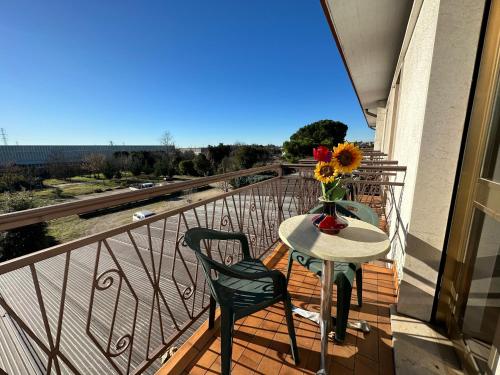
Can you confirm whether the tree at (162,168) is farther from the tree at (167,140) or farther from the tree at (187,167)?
the tree at (167,140)

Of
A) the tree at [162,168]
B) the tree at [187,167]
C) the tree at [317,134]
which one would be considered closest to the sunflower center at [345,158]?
the tree at [317,134]

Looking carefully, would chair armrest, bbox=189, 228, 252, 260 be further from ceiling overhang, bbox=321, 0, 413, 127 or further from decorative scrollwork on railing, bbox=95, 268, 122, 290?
ceiling overhang, bbox=321, 0, 413, 127

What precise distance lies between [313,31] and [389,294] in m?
6.57

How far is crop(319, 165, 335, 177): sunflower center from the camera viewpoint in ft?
3.61

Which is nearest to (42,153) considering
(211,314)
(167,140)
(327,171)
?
(167,140)

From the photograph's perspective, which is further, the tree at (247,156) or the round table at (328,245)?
the tree at (247,156)

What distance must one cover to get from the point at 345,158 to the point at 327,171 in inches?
4.3

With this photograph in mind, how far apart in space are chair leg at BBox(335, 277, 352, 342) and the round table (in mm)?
90

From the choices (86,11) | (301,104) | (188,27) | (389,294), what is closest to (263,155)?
(301,104)

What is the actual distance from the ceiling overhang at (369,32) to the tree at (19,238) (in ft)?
41.3

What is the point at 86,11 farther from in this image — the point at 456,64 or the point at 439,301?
the point at 439,301

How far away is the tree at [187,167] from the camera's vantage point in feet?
87.9

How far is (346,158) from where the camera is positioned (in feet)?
3.57

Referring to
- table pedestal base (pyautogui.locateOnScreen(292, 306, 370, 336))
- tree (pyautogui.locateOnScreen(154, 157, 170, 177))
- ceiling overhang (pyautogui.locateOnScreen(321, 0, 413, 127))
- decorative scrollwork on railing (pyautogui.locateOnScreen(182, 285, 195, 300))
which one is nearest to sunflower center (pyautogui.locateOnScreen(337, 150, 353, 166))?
table pedestal base (pyautogui.locateOnScreen(292, 306, 370, 336))
